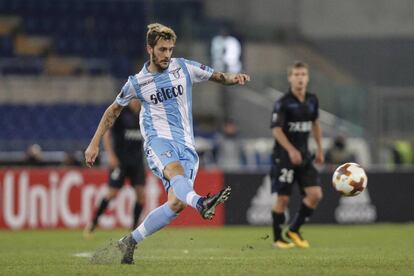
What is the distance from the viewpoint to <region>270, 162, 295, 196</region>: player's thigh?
39.3 ft

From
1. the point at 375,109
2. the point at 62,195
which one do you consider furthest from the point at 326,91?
the point at 62,195

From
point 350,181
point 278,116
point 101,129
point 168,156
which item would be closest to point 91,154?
point 101,129

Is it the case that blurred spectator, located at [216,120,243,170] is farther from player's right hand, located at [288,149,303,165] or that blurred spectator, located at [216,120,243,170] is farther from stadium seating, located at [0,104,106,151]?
player's right hand, located at [288,149,303,165]

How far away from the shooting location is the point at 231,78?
29.5 ft

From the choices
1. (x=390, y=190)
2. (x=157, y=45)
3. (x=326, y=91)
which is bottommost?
(x=390, y=190)

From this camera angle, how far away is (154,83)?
29.1ft

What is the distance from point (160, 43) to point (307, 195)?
408 cm

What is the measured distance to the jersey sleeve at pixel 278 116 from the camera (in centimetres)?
1184

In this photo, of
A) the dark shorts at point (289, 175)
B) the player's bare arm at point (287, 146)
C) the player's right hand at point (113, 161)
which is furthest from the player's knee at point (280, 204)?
the player's right hand at point (113, 161)

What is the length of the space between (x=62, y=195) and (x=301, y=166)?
728cm

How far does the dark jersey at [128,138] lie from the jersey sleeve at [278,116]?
3.38 m

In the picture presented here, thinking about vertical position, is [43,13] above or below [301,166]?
above

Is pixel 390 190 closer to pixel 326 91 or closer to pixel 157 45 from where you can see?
pixel 326 91

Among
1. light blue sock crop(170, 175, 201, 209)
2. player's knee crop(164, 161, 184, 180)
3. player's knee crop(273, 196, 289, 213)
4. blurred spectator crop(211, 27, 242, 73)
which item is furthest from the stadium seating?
light blue sock crop(170, 175, 201, 209)
